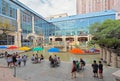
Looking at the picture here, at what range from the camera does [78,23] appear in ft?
253

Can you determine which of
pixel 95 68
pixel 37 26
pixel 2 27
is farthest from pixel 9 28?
pixel 95 68

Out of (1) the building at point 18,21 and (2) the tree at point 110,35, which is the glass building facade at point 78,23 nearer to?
(1) the building at point 18,21

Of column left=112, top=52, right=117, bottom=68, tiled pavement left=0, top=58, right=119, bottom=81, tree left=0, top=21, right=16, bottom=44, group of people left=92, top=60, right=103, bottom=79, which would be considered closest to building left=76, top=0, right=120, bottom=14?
tree left=0, top=21, right=16, bottom=44

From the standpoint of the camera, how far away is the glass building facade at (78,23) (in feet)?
232

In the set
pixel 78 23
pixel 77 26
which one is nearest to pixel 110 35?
pixel 77 26

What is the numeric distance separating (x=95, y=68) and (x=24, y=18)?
47255 millimetres

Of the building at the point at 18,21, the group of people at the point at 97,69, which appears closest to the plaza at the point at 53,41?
the building at the point at 18,21

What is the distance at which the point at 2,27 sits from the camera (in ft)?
132

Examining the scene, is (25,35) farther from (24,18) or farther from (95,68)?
(95,68)

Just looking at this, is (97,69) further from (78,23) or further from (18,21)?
(78,23)

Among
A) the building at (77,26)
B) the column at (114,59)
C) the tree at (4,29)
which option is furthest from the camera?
the building at (77,26)

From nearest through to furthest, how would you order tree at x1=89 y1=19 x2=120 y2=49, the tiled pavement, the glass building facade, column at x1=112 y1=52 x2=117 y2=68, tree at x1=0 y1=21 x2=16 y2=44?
the tiled pavement → column at x1=112 y1=52 x2=117 y2=68 → tree at x1=89 y1=19 x2=120 y2=49 → tree at x1=0 y1=21 x2=16 y2=44 → the glass building facade

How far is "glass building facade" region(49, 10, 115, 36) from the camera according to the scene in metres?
70.8

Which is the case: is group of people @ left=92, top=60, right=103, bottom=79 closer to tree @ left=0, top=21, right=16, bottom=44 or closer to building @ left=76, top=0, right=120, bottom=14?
tree @ left=0, top=21, right=16, bottom=44
